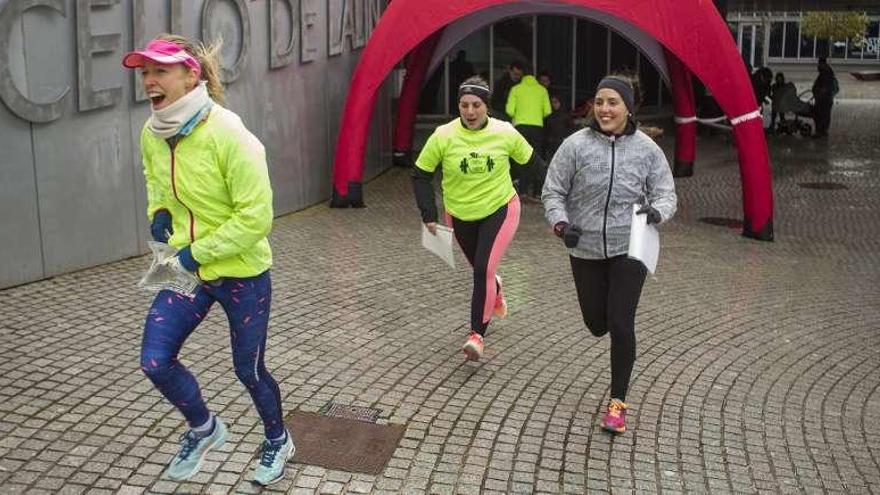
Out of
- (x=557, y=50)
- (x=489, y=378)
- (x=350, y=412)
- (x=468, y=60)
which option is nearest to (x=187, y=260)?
(x=350, y=412)

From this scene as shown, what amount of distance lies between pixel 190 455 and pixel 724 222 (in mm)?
9209

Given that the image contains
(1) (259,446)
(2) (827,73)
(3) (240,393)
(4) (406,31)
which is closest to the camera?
(1) (259,446)

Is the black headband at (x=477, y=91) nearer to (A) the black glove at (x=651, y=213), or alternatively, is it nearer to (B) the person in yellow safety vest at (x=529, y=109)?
(A) the black glove at (x=651, y=213)

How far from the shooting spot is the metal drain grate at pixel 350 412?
529cm

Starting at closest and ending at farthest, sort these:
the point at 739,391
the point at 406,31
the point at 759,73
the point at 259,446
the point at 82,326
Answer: the point at 259,446, the point at 739,391, the point at 82,326, the point at 406,31, the point at 759,73

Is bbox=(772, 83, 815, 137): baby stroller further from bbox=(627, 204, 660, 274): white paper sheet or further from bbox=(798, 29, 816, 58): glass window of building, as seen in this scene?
bbox=(798, 29, 816, 58): glass window of building

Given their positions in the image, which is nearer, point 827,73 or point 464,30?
point 464,30

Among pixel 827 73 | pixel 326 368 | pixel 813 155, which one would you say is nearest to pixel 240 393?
pixel 326 368

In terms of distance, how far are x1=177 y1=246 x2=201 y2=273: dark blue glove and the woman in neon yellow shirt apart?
8.51 ft

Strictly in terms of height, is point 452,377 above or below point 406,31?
below

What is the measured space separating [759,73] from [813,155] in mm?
5627

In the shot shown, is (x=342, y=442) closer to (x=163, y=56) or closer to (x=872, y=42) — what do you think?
(x=163, y=56)

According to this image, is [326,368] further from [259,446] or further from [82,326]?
[82,326]

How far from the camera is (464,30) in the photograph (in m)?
15.2
